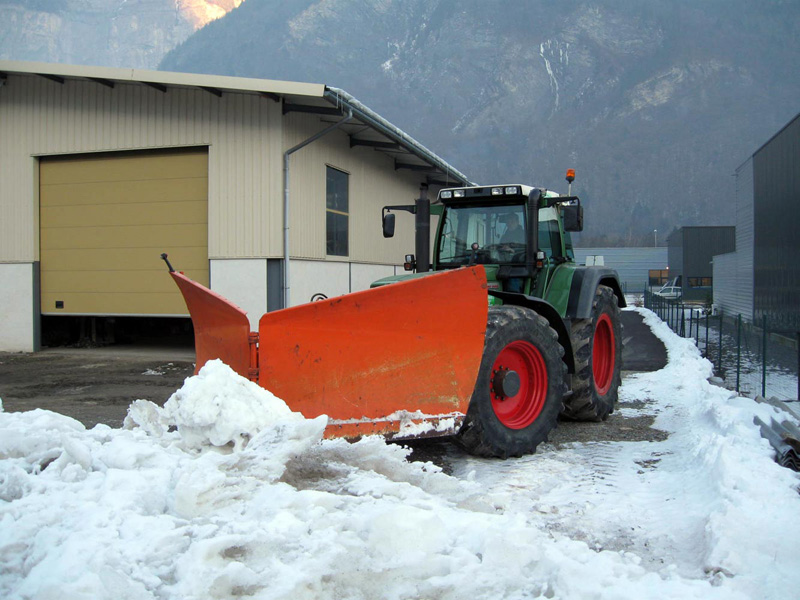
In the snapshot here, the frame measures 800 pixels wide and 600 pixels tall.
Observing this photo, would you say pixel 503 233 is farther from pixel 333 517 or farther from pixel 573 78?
pixel 573 78

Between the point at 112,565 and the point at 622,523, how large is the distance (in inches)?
107

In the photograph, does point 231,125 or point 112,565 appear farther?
point 231,125

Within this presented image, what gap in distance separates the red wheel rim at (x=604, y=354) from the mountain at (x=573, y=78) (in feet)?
317

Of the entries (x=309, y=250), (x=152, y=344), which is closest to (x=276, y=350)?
(x=309, y=250)

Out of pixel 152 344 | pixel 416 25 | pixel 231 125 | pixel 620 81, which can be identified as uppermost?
pixel 416 25

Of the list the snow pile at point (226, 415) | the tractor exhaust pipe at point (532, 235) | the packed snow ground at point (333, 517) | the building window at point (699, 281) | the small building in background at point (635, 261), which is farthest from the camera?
the small building in background at point (635, 261)

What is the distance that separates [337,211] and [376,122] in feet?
6.51

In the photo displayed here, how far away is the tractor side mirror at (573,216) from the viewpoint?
6421mm

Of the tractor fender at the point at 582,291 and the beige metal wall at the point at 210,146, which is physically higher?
the beige metal wall at the point at 210,146

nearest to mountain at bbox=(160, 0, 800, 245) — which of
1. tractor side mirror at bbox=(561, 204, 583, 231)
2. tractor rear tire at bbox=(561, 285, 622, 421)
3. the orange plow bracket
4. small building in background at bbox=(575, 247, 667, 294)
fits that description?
small building in background at bbox=(575, 247, 667, 294)

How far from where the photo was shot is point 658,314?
23.8m

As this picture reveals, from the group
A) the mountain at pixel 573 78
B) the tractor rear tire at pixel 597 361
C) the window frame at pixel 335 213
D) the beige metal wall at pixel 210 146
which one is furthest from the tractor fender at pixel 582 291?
the mountain at pixel 573 78

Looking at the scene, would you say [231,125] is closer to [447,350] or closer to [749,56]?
[447,350]

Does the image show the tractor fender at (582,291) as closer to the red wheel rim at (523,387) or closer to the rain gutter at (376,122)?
the red wheel rim at (523,387)
